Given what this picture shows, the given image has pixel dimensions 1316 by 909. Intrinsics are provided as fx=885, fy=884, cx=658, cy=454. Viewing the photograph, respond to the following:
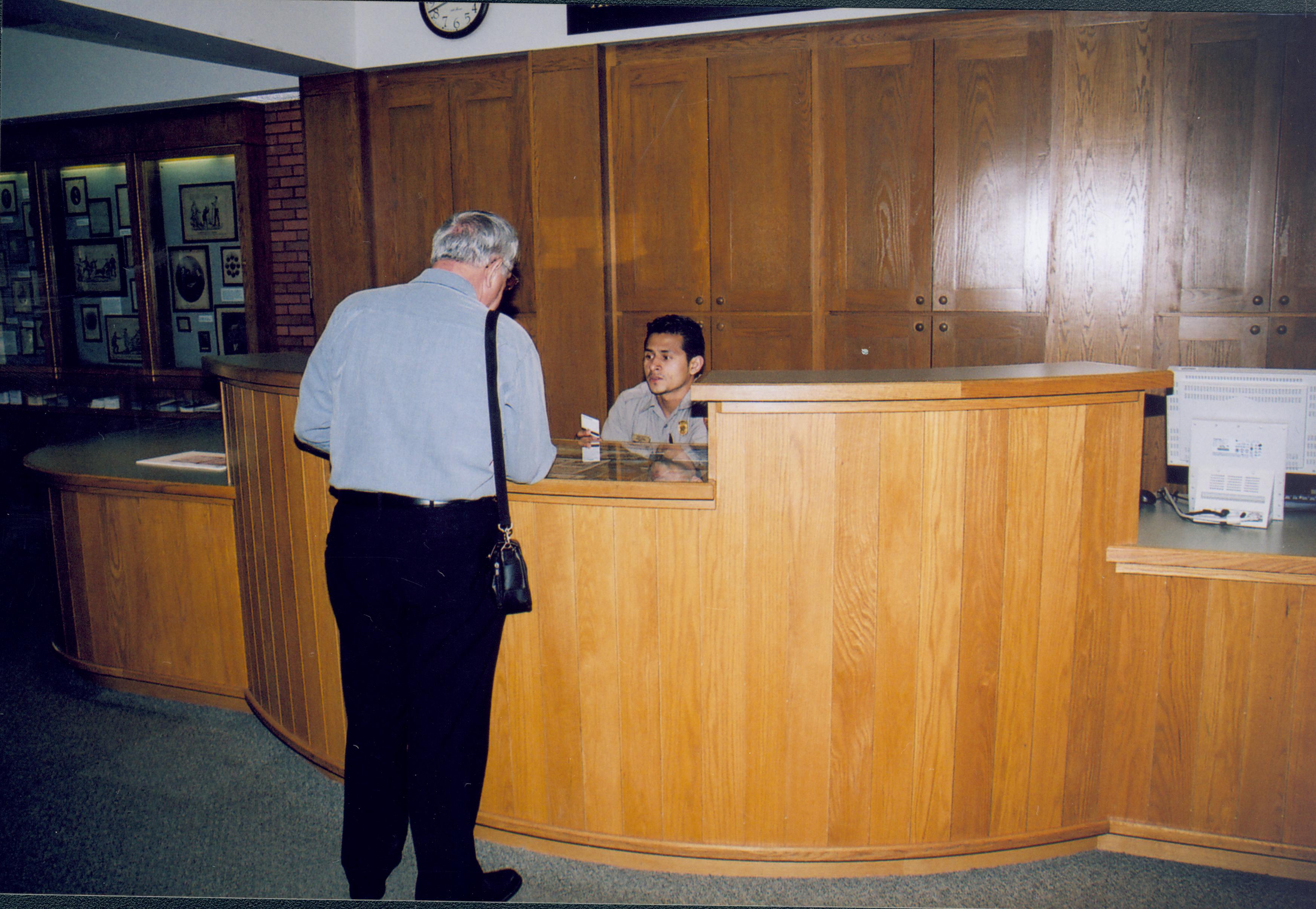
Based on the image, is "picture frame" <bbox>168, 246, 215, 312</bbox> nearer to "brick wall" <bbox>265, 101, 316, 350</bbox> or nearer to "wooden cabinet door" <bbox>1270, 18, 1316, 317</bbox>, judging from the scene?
"brick wall" <bbox>265, 101, 316, 350</bbox>

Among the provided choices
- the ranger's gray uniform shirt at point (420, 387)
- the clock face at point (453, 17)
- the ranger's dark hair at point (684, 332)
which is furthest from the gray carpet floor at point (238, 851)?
the clock face at point (453, 17)

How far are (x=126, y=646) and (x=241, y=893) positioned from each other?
1479 mm

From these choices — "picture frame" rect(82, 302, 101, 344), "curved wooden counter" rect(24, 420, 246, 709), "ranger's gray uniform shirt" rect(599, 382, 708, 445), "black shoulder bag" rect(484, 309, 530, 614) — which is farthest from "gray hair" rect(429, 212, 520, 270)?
"picture frame" rect(82, 302, 101, 344)

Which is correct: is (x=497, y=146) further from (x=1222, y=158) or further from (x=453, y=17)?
(x=1222, y=158)

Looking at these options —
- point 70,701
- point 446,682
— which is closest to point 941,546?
point 446,682

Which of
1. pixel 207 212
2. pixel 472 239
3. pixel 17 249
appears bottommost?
pixel 472 239

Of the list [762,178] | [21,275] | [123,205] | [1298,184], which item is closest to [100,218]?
[123,205]

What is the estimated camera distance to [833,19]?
12.5ft

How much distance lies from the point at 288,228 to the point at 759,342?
10.5 ft

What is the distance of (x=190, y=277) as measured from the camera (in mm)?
5703

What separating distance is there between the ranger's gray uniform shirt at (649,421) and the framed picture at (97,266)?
4375mm

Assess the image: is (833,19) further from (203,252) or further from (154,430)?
(203,252)

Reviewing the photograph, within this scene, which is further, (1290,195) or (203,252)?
(203,252)

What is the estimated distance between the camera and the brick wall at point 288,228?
212 inches
